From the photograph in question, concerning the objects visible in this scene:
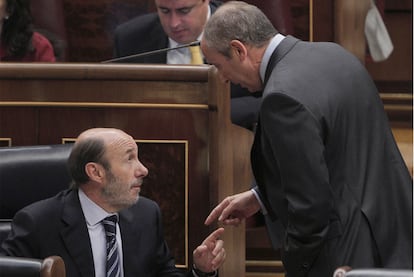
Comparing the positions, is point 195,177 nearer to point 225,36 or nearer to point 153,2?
point 225,36

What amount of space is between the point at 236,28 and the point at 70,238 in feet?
1.35

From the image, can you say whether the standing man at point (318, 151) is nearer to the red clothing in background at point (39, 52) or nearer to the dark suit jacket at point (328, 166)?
the dark suit jacket at point (328, 166)

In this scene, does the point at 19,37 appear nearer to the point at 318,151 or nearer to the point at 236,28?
the point at 236,28

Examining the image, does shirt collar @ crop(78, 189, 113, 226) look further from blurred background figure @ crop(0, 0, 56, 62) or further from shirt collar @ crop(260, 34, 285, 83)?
blurred background figure @ crop(0, 0, 56, 62)

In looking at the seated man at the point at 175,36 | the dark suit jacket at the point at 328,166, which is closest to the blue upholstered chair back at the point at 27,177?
the dark suit jacket at the point at 328,166

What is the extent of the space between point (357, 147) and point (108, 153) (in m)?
0.42

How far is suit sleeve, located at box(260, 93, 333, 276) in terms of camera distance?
1.52 meters

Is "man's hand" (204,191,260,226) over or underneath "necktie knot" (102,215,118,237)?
over

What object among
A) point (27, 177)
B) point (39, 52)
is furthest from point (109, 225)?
point (39, 52)

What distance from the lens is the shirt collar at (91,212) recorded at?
1754 mm

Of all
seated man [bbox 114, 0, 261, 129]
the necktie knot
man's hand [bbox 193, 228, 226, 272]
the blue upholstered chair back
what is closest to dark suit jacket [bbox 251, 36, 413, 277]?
man's hand [bbox 193, 228, 226, 272]

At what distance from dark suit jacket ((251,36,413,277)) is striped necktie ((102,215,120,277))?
25 centimetres

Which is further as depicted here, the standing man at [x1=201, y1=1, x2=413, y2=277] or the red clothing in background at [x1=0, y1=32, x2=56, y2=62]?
the red clothing in background at [x1=0, y1=32, x2=56, y2=62]

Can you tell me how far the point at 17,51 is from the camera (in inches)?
97.0
